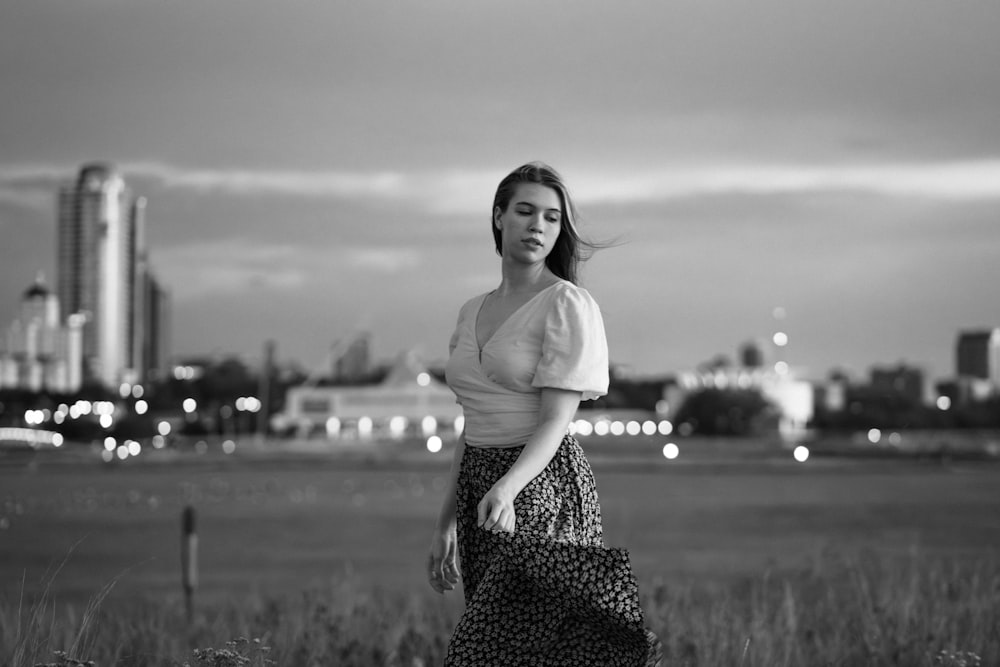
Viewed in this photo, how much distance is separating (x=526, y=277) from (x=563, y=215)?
0.85ft

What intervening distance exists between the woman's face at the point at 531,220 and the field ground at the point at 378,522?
3.04 metres

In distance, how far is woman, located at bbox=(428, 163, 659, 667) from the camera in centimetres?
486

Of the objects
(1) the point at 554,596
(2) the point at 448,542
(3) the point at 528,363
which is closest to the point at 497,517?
(1) the point at 554,596

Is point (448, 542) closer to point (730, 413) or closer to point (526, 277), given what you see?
point (526, 277)

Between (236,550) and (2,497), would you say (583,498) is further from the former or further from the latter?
(2,497)

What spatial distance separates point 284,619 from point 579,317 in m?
6.56

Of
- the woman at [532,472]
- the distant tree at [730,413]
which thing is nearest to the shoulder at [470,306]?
the woman at [532,472]

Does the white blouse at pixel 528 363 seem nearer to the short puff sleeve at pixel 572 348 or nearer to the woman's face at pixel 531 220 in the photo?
the short puff sleeve at pixel 572 348

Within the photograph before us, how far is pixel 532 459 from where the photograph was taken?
4.92 m

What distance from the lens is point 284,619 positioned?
11.0m

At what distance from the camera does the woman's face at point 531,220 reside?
5223mm

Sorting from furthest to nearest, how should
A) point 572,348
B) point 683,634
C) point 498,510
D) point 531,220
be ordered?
1. point 683,634
2. point 531,220
3. point 572,348
4. point 498,510

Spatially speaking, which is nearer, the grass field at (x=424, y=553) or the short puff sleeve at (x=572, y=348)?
the short puff sleeve at (x=572, y=348)

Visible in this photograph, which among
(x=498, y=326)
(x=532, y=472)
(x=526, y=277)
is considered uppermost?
(x=526, y=277)
